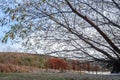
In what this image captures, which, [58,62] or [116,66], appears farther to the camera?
[58,62]

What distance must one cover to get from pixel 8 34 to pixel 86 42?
2247mm

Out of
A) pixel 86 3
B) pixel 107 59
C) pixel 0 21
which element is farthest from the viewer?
pixel 107 59

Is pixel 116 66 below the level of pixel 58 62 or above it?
above

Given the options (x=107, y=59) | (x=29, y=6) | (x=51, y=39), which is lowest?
(x=107, y=59)

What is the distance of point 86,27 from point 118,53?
1.00 metres

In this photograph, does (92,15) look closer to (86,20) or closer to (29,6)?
(86,20)

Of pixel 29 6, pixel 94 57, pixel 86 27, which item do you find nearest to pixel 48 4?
pixel 29 6

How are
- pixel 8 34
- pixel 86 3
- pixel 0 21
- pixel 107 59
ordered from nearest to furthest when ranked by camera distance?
pixel 8 34, pixel 0 21, pixel 86 3, pixel 107 59

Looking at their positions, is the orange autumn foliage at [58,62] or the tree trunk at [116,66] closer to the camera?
the tree trunk at [116,66]

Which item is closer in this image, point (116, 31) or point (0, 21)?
point (0, 21)

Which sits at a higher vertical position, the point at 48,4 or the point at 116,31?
the point at 48,4

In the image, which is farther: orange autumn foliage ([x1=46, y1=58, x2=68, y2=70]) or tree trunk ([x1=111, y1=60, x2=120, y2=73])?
orange autumn foliage ([x1=46, y1=58, x2=68, y2=70])

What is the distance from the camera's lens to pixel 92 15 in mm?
9156

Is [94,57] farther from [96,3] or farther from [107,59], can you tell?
[96,3]
